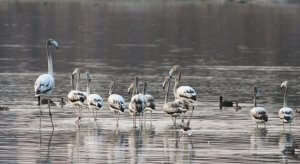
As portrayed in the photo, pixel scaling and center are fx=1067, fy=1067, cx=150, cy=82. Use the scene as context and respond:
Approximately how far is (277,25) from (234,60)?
115 ft

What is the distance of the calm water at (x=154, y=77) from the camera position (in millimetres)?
21516

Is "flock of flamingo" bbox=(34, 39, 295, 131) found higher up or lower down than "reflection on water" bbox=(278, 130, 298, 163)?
higher up

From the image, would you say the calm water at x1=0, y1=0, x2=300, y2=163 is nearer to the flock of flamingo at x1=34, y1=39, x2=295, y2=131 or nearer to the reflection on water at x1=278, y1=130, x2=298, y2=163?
the reflection on water at x1=278, y1=130, x2=298, y2=163

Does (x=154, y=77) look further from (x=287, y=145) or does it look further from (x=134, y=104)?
(x=287, y=145)

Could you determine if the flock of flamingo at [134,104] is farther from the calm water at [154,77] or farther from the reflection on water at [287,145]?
the reflection on water at [287,145]

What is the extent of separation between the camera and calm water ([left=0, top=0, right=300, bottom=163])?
21516 mm

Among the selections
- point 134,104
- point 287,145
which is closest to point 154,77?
point 134,104

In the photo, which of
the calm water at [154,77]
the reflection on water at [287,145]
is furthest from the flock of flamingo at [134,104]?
the reflection on water at [287,145]

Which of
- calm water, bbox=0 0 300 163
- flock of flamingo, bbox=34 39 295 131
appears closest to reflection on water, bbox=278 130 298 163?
calm water, bbox=0 0 300 163

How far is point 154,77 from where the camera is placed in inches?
1506

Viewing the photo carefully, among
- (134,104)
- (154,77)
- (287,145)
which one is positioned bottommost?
(287,145)

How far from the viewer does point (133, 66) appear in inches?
1745

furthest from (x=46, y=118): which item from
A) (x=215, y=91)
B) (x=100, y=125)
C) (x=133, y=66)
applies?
(x=133, y=66)

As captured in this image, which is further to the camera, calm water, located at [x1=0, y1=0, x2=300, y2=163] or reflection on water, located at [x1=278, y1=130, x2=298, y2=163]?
calm water, located at [x1=0, y1=0, x2=300, y2=163]
